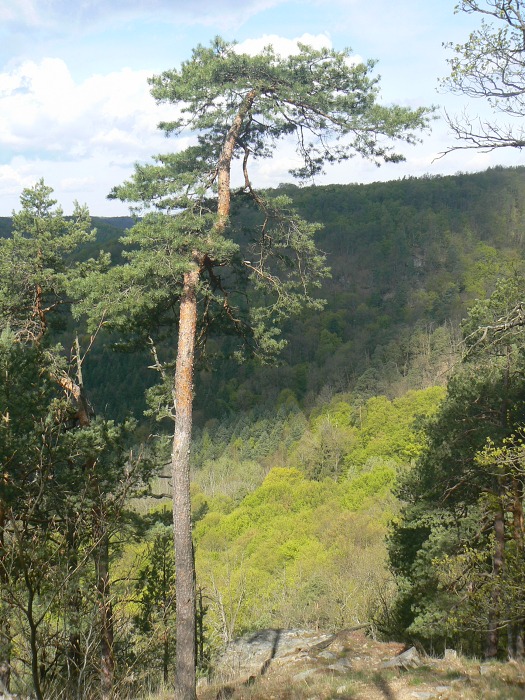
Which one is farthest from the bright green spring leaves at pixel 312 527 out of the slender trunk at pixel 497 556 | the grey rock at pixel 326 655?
the slender trunk at pixel 497 556

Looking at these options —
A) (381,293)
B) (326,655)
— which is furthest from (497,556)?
(381,293)

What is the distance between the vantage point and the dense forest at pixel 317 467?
6312mm

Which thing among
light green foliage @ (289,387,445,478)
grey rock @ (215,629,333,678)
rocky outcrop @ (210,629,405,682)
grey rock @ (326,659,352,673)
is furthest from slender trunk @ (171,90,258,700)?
light green foliage @ (289,387,445,478)

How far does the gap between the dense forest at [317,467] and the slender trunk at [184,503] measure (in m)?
0.30

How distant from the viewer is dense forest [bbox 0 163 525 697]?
631 cm

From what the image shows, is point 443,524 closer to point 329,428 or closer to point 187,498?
point 187,498

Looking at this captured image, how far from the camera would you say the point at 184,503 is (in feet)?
23.6

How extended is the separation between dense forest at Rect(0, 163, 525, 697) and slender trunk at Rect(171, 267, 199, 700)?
299 millimetres

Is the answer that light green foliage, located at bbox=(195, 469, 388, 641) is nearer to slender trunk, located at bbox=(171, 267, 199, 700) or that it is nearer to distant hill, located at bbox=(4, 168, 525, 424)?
slender trunk, located at bbox=(171, 267, 199, 700)

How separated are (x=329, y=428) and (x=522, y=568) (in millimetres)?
60128

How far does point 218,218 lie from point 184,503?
3711mm

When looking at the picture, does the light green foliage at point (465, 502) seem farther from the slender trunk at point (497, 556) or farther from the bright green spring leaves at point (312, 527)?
the bright green spring leaves at point (312, 527)

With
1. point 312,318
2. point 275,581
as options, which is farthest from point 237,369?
point 275,581

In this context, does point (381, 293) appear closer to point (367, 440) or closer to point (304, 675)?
point (367, 440)
